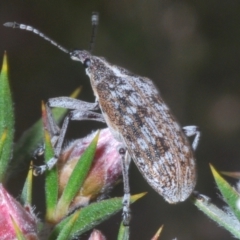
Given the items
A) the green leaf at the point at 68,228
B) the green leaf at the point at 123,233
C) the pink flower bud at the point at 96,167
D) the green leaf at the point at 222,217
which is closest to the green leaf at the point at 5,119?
the pink flower bud at the point at 96,167

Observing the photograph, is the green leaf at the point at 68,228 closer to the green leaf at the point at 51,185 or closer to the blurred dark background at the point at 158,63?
the green leaf at the point at 51,185

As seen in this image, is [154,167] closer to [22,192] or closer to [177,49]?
[22,192]

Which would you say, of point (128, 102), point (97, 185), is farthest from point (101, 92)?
point (97, 185)

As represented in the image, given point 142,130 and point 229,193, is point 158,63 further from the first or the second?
point 229,193

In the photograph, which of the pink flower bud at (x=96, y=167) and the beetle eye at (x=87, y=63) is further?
the beetle eye at (x=87, y=63)

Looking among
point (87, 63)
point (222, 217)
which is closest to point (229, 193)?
point (222, 217)
